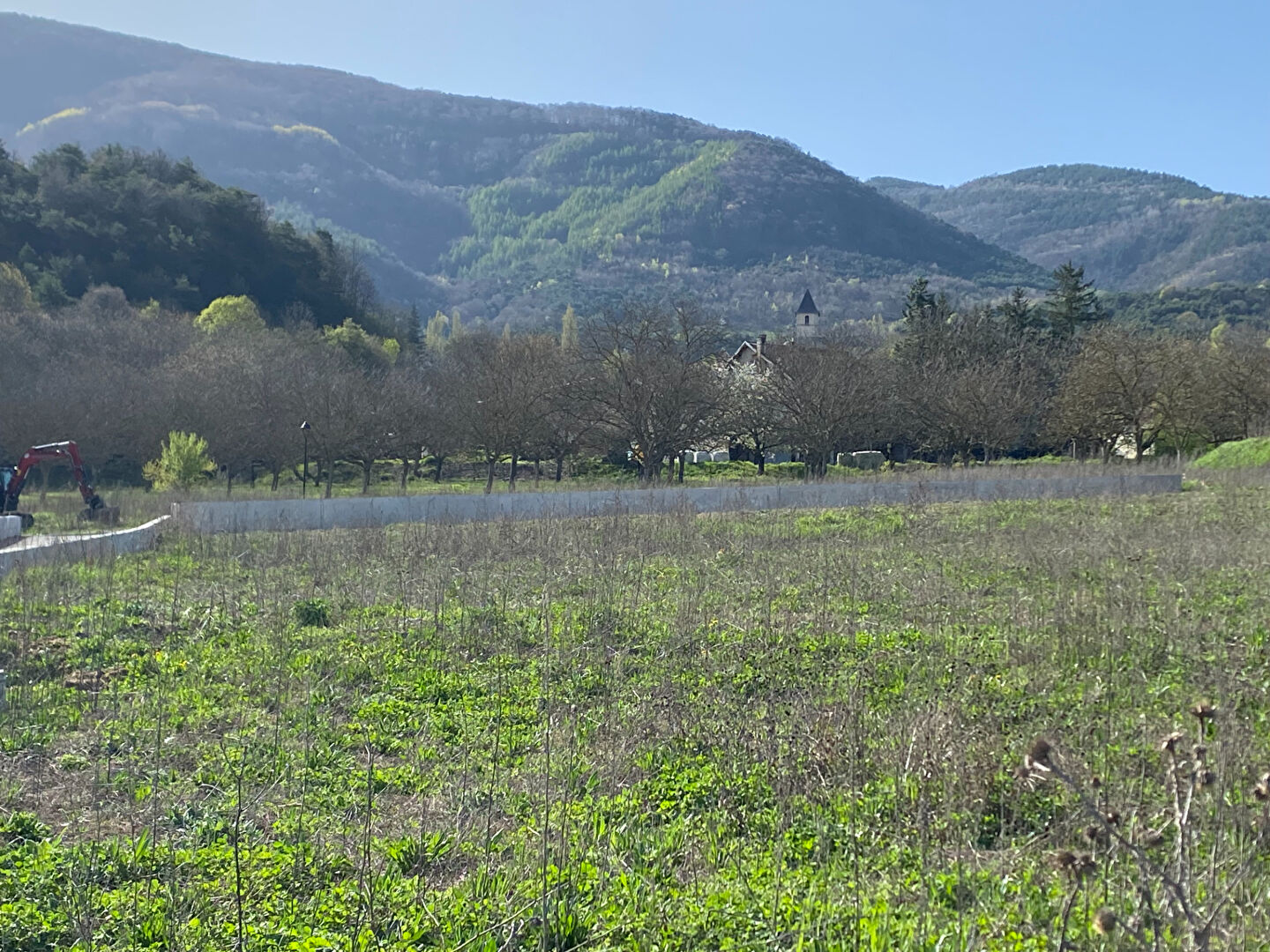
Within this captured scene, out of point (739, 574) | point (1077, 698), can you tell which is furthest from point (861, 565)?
point (1077, 698)

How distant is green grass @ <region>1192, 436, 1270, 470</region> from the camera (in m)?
31.9

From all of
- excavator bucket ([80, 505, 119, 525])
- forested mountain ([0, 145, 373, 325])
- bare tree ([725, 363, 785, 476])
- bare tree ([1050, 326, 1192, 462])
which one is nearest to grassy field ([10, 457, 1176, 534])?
excavator bucket ([80, 505, 119, 525])

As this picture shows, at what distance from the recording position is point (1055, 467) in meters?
30.6

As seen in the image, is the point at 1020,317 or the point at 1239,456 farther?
the point at 1020,317

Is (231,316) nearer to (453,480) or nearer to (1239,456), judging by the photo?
(453,480)

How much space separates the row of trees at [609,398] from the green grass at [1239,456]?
569 centimetres

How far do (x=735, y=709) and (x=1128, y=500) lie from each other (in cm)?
1956

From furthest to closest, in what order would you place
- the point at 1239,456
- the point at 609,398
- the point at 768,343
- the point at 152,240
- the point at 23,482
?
the point at 152,240 < the point at 768,343 < the point at 609,398 < the point at 1239,456 < the point at 23,482

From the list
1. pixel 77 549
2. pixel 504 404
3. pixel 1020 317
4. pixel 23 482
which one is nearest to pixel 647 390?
pixel 504 404

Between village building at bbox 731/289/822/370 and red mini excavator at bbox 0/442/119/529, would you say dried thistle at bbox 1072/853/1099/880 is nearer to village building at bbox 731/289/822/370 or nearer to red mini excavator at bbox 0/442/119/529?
red mini excavator at bbox 0/442/119/529

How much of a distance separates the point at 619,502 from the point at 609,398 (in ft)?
62.3

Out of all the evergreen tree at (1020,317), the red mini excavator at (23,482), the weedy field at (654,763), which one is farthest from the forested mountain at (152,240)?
the weedy field at (654,763)

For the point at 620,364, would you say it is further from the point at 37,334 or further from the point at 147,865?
the point at 147,865

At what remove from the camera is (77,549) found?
53.5 ft
